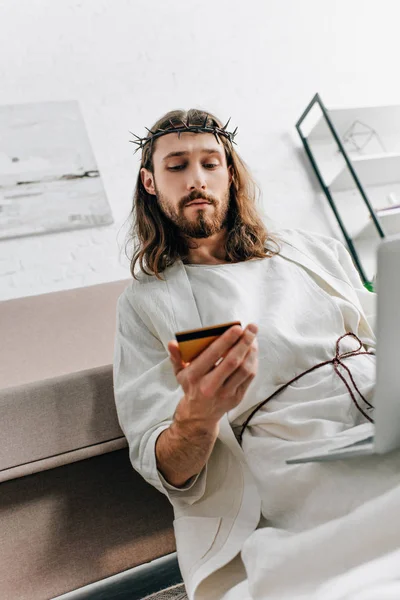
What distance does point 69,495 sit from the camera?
40.7 inches

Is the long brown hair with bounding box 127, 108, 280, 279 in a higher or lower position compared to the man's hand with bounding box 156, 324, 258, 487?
higher

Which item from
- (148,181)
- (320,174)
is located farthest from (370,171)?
(148,181)

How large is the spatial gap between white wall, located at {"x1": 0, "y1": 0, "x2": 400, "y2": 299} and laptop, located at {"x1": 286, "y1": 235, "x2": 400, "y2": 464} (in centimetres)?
153

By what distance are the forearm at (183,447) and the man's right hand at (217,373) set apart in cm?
2

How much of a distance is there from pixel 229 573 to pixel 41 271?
55.0 inches

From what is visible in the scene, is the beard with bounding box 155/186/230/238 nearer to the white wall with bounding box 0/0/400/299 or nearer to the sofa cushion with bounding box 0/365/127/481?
the sofa cushion with bounding box 0/365/127/481

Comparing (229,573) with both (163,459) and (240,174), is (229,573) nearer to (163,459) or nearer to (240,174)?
(163,459)

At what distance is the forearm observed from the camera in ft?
2.46

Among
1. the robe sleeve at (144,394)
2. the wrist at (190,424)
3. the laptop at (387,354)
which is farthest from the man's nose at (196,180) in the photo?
the laptop at (387,354)

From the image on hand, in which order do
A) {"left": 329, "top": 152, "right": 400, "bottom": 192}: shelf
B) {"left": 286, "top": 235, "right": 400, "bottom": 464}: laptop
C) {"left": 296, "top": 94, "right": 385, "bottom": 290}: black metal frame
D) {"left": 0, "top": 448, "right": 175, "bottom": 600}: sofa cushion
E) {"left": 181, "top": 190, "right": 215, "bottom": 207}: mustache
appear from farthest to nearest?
{"left": 329, "top": 152, "right": 400, "bottom": 192}: shelf → {"left": 296, "top": 94, "right": 385, "bottom": 290}: black metal frame → {"left": 181, "top": 190, "right": 215, "bottom": 207}: mustache → {"left": 0, "top": 448, "right": 175, "bottom": 600}: sofa cushion → {"left": 286, "top": 235, "right": 400, "bottom": 464}: laptop

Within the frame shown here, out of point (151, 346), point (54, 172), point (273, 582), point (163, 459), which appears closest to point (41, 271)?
point (54, 172)

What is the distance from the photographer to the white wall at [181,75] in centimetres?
199

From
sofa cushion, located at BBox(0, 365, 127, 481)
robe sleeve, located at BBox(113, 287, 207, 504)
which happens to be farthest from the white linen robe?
sofa cushion, located at BBox(0, 365, 127, 481)

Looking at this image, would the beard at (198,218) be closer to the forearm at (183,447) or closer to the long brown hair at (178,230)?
the long brown hair at (178,230)
